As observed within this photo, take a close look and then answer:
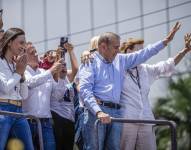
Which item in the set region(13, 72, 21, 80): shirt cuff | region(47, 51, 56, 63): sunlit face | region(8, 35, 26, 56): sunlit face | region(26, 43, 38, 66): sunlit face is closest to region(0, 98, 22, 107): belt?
region(13, 72, 21, 80): shirt cuff

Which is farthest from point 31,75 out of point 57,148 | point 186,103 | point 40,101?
point 186,103

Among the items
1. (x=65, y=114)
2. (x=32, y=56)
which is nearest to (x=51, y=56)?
(x=32, y=56)

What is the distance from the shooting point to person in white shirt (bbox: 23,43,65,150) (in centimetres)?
839

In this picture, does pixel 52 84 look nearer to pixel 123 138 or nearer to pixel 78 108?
pixel 78 108

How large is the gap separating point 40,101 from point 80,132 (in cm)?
60

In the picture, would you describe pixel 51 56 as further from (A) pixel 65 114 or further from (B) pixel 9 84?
(B) pixel 9 84

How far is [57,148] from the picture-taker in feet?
28.8

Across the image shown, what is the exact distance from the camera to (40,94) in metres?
8.70

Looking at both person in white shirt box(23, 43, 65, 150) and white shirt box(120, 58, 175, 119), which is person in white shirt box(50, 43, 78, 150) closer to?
person in white shirt box(23, 43, 65, 150)

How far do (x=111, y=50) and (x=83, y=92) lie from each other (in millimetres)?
542

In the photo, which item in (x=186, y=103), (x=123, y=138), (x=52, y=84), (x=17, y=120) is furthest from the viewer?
(x=186, y=103)

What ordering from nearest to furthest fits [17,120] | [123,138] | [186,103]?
→ 1. [17,120]
2. [123,138]
3. [186,103]

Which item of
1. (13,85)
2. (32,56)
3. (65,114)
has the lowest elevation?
(65,114)

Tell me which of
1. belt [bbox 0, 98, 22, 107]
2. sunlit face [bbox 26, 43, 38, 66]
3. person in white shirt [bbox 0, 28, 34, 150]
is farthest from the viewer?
sunlit face [bbox 26, 43, 38, 66]
